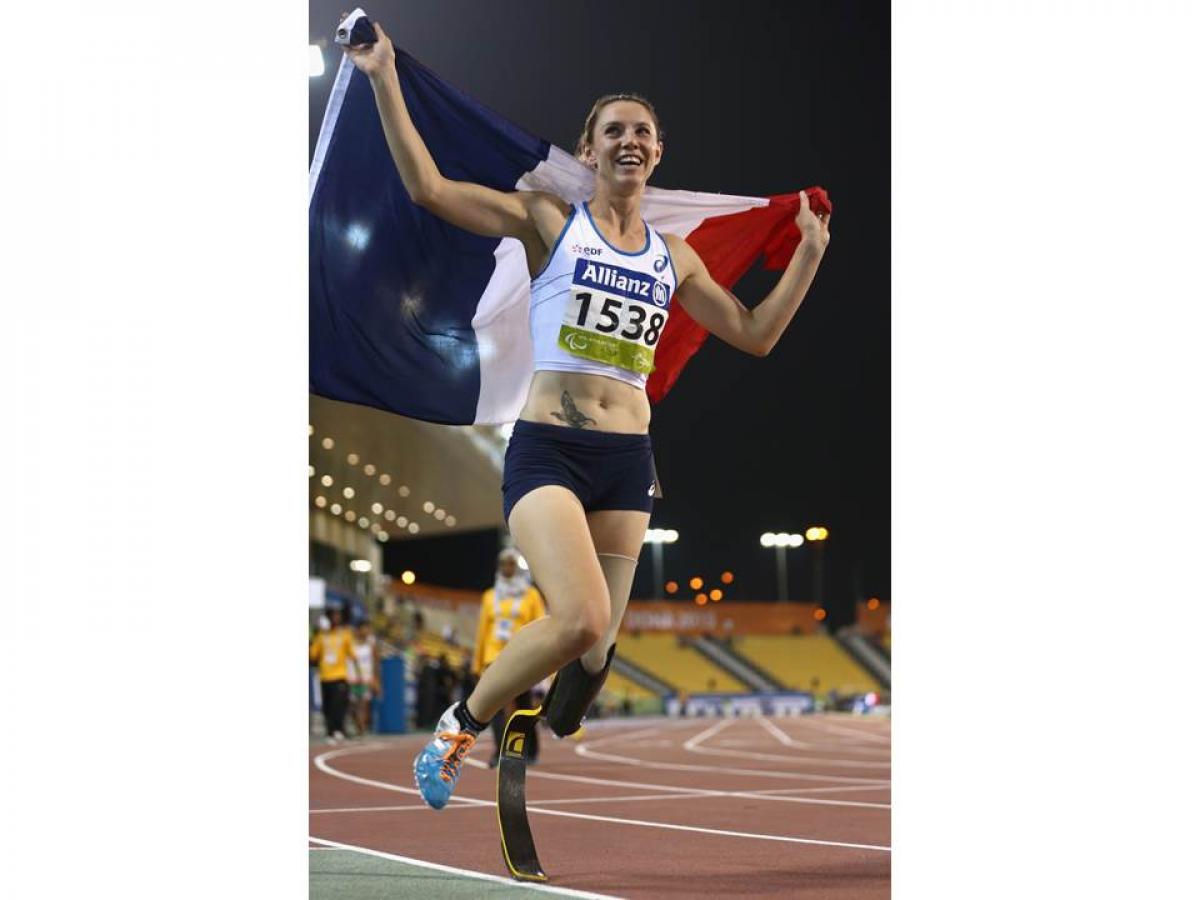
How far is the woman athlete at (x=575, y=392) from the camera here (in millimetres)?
3830

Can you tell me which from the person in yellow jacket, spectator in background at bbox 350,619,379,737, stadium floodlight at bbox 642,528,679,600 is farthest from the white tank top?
stadium floodlight at bbox 642,528,679,600

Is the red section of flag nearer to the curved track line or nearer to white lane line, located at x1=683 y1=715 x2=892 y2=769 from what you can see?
the curved track line

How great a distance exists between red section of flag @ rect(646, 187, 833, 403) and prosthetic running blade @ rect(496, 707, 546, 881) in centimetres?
135

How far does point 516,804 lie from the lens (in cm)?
407

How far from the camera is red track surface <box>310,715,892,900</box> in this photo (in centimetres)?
407

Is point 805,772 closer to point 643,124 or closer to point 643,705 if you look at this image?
point 643,124

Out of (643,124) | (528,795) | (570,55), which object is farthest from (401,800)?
(643,124)

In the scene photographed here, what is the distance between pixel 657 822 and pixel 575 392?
Result: 233 centimetres

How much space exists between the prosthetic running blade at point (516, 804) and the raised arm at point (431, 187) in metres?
1.32

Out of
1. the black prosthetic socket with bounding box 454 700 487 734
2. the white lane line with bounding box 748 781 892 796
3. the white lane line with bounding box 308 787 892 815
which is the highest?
the black prosthetic socket with bounding box 454 700 487 734

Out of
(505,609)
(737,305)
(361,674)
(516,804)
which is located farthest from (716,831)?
(361,674)

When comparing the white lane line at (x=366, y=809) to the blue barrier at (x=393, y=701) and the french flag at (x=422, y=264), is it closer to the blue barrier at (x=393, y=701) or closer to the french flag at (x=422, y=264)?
the french flag at (x=422, y=264)

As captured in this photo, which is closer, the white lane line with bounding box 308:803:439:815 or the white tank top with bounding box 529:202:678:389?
the white tank top with bounding box 529:202:678:389

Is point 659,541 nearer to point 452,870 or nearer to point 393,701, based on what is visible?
point 393,701
